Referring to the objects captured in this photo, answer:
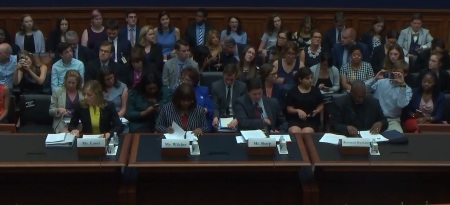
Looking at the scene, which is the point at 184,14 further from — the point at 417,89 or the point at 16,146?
the point at 16,146

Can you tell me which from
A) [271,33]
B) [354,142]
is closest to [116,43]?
[271,33]

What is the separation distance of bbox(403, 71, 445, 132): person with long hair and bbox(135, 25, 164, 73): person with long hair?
277cm

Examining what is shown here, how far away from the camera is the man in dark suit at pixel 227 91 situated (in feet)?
21.8

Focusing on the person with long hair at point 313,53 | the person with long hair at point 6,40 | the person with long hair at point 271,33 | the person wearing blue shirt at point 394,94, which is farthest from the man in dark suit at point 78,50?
the person wearing blue shirt at point 394,94

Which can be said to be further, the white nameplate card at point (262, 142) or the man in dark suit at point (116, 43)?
the man in dark suit at point (116, 43)

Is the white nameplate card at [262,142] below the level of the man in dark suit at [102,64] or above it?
below

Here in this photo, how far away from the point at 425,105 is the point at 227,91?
1827 millimetres

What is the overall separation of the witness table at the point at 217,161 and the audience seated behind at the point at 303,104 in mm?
1357

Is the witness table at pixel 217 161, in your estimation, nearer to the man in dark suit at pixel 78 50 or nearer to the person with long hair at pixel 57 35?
the man in dark suit at pixel 78 50

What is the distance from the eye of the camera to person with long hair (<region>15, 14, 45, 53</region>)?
9000 millimetres

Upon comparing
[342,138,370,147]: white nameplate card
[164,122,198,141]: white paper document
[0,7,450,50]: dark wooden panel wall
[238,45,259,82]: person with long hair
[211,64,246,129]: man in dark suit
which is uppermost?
[0,7,450,50]: dark wooden panel wall
